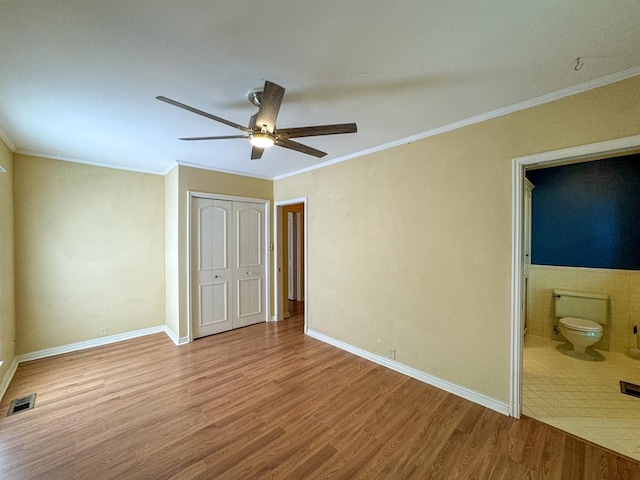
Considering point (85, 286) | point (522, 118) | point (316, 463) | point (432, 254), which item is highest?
point (522, 118)

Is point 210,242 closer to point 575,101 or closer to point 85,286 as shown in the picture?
point 85,286

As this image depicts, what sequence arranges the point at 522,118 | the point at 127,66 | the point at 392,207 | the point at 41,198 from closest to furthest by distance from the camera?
the point at 127,66 < the point at 522,118 < the point at 392,207 < the point at 41,198

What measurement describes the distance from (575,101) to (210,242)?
14.0ft

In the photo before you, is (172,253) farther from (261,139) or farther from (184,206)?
(261,139)

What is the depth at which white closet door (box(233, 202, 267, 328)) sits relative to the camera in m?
4.21

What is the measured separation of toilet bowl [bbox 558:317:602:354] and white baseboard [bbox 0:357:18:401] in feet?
20.0

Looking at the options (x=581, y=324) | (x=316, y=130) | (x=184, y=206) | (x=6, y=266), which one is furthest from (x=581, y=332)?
(x=6, y=266)

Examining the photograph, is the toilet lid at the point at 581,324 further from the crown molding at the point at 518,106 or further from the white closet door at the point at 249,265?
the white closet door at the point at 249,265

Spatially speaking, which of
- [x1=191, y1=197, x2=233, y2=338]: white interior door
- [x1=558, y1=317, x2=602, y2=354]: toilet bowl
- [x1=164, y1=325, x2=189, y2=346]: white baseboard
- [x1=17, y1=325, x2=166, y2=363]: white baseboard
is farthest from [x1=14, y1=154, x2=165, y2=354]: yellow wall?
[x1=558, y1=317, x2=602, y2=354]: toilet bowl

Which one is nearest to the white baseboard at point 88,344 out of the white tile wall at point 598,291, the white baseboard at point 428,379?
the white baseboard at point 428,379

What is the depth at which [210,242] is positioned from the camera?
3916mm

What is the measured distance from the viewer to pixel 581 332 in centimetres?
294

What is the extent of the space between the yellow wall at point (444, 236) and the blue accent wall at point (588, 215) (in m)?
2.25

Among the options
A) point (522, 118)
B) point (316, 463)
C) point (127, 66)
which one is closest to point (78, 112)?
point (127, 66)
